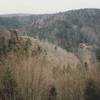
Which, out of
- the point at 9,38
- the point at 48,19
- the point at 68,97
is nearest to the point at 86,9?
the point at 48,19

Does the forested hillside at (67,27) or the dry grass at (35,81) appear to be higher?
the dry grass at (35,81)

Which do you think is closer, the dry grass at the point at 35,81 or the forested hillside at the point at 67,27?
the dry grass at the point at 35,81

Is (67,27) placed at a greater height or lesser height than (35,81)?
lesser

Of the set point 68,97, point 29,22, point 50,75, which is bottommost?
point 29,22

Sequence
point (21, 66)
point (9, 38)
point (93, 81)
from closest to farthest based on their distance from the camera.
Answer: point (21, 66), point (93, 81), point (9, 38)

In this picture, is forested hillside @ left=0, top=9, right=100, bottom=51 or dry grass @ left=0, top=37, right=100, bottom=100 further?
forested hillside @ left=0, top=9, right=100, bottom=51

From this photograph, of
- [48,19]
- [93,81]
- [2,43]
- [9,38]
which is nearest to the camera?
[93,81]

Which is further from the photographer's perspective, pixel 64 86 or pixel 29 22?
pixel 29 22

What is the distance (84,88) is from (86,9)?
168m

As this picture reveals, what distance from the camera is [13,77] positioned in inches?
1020

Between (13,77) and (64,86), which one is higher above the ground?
(13,77)

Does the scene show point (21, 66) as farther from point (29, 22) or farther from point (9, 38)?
point (29, 22)

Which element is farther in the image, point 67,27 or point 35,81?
point 67,27

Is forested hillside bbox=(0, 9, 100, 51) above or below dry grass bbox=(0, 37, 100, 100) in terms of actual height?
below
